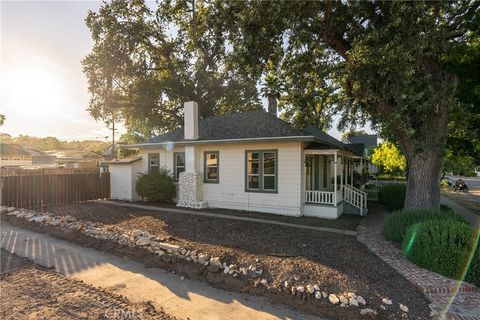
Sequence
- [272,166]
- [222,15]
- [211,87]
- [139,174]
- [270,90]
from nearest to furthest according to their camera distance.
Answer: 1. [222,15]
2. [270,90]
3. [272,166]
4. [139,174]
5. [211,87]

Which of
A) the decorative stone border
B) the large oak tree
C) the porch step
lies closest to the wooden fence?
the decorative stone border

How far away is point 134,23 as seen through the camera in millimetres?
20656

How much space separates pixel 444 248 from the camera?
5.27 m

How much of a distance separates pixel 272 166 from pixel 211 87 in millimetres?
13755

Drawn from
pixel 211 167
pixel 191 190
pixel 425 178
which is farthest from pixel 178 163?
pixel 425 178

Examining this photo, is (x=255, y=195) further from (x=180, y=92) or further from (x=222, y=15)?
(x=180, y=92)

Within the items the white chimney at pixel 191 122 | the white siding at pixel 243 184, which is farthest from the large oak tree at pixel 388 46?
the white chimney at pixel 191 122

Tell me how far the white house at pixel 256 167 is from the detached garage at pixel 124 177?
0.91 metres

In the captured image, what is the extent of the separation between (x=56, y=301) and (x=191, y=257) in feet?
7.72

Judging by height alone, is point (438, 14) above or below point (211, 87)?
below

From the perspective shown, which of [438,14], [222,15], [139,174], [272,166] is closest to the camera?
[438,14]

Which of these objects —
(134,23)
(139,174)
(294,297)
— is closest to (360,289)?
(294,297)

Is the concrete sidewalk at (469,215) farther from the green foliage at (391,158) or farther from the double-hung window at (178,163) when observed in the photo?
the double-hung window at (178,163)

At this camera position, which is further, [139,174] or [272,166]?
[139,174]
